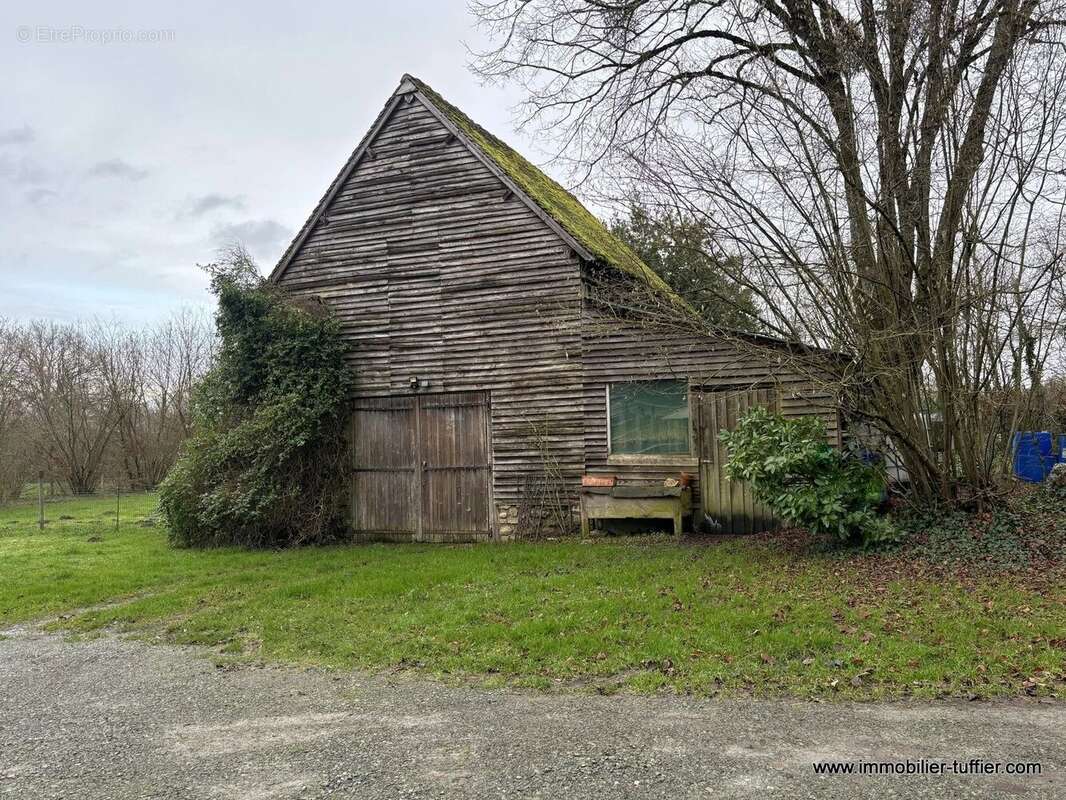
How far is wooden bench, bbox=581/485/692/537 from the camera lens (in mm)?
11758

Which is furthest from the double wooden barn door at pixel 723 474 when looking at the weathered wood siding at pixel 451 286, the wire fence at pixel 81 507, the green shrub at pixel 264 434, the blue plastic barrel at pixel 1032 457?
the wire fence at pixel 81 507

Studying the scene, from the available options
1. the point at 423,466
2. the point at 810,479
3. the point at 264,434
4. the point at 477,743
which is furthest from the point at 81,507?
the point at 477,743

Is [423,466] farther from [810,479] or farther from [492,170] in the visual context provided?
[810,479]

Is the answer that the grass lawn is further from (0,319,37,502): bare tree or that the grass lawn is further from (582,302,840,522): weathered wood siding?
(0,319,37,502): bare tree

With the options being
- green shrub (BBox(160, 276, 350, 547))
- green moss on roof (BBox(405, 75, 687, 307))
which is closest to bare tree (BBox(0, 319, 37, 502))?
green shrub (BBox(160, 276, 350, 547))

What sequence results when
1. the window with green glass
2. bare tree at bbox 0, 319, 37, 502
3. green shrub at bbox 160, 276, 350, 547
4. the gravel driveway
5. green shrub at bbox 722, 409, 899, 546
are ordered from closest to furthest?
the gravel driveway
green shrub at bbox 722, 409, 899, 546
the window with green glass
green shrub at bbox 160, 276, 350, 547
bare tree at bbox 0, 319, 37, 502

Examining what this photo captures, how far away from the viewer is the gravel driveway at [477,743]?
A: 153 inches

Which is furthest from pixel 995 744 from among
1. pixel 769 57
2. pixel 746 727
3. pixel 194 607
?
pixel 769 57

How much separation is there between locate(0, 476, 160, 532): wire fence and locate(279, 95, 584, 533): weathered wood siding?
658 cm

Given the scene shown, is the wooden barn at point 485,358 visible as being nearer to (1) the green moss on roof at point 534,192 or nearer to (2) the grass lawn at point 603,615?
(1) the green moss on roof at point 534,192

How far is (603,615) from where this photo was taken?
715 cm

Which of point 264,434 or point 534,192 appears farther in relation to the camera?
point 534,192

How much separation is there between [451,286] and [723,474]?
608cm

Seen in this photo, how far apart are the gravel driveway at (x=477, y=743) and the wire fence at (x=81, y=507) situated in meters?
11.8
